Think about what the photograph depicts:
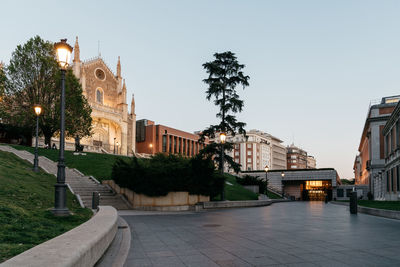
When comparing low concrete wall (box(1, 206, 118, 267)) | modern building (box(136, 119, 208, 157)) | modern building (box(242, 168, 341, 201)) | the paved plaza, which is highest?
modern building (box(136, 119, 208, 157))

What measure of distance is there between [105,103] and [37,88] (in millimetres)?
30995

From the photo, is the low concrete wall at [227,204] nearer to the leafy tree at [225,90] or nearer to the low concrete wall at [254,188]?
the leafy tree at [225,90]

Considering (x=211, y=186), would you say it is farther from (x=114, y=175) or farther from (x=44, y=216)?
(x=44, y=216)

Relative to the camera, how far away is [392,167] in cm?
3681

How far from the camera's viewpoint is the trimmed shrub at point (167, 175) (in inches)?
748

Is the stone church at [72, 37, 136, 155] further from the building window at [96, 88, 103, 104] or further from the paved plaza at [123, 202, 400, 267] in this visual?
the paved plaza at [123, 202, 400, 267]

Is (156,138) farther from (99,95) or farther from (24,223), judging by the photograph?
(24,223)

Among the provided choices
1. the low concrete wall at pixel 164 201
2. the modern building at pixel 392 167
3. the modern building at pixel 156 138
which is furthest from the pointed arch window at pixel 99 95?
the modern building at pixel 392 167

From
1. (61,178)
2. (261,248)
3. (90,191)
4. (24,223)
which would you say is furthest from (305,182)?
(24,223)

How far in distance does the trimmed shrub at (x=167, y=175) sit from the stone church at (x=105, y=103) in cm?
4529

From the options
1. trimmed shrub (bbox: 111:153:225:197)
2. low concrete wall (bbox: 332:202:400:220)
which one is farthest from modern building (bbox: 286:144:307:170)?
trimmed shrub (bbox: 111:153:225:197)

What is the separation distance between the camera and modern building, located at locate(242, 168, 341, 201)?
62.5 metres

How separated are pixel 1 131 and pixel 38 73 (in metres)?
13.7

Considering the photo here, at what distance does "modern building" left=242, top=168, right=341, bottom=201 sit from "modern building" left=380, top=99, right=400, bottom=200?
15.0 meters
